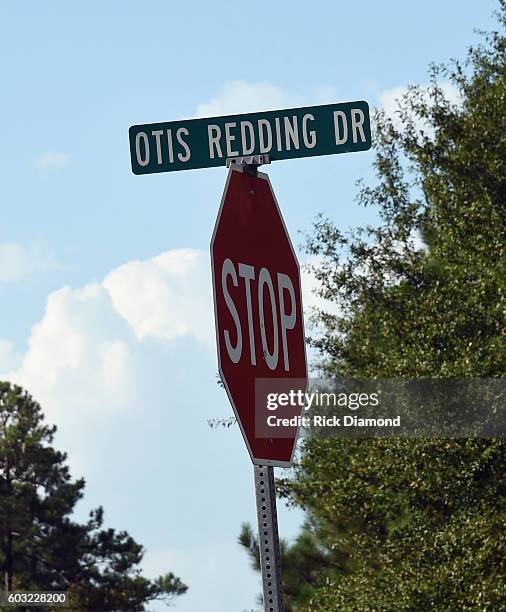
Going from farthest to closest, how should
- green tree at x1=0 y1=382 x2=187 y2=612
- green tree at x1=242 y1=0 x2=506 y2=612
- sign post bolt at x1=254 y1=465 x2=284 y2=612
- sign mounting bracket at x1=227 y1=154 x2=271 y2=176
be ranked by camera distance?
green tree at x1=0 y1=382 x2=187 y2=612, green tree at x1=242 y1=0 x2=506 y2=612, sign mounting bracket at x1=227 y1=154 x2=271 y2=176, sign post bolt at x1=254 y1=465 x2=284 y2=612

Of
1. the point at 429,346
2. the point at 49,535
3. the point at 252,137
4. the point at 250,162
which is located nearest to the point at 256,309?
the point at 250,162

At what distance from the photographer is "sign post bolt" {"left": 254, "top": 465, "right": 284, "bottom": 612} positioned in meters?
3.66

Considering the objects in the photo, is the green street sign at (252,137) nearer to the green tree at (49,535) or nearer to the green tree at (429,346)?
the green tree at (429,346)

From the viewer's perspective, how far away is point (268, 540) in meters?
3.67

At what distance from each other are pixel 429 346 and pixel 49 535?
35772mm

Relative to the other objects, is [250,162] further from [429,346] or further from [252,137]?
[429,346]

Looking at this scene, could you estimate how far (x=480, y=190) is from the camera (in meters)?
20.3

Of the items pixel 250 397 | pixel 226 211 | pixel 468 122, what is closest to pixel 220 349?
pixel 250 397

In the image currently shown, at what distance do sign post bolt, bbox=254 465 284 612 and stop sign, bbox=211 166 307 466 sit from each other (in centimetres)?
7

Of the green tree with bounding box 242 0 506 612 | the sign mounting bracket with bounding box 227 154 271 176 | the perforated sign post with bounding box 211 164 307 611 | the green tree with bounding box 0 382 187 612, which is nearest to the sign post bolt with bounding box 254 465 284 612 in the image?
the perforated sign post with bounding box 211 164 307 611

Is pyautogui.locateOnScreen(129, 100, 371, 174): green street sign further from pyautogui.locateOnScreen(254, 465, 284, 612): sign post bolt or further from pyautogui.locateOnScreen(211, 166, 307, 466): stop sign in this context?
pyautogui.locateOnScreen(254, 465, 284, 612): sign post bolt

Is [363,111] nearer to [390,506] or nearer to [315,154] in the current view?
[315,154]

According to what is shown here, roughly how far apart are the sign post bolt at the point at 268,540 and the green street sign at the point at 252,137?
1.07 metres

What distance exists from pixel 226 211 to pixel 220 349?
1.57ft
